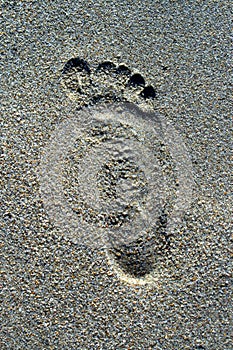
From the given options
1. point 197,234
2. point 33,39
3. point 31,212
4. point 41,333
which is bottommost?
point 41,333

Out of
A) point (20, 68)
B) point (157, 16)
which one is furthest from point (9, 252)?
point (157, 16)

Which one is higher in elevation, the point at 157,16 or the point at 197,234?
the point at 157,16

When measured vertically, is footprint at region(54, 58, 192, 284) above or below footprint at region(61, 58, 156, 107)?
below

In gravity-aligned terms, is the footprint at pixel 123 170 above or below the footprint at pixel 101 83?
below

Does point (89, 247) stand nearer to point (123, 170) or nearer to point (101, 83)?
point (123, 170)

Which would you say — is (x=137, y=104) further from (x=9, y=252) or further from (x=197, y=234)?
(x=9, y=252)
